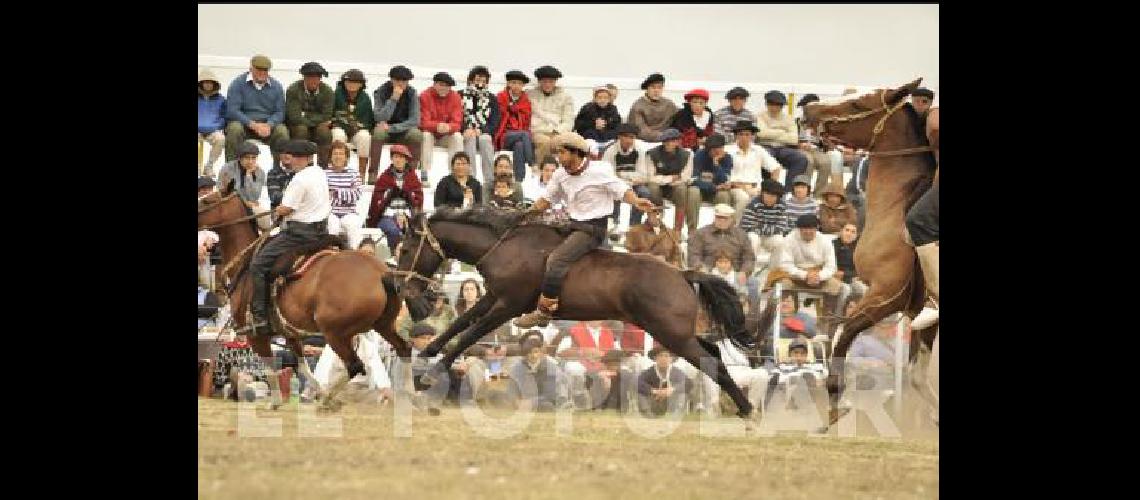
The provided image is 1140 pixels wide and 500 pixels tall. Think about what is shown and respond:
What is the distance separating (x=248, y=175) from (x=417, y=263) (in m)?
2.01

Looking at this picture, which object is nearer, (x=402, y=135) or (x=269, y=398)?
(x=269, y=398)

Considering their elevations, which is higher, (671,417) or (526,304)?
(526,304)

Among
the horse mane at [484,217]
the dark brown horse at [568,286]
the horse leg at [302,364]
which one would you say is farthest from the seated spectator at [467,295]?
the horse leg at [302,364]

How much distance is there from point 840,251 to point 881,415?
1.88 meters

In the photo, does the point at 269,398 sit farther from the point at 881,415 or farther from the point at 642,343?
the point at 881,415

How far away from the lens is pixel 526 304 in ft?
38.6

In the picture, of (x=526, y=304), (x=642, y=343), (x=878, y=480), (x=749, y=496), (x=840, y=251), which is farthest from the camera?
(x=840, y=251)

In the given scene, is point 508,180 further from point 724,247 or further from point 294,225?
point 294,225

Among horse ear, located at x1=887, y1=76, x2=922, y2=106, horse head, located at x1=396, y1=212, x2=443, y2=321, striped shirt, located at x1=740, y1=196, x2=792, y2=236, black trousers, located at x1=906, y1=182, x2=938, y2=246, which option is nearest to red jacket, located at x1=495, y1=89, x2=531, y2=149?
horse head, located at x1=396, y1=212, x2=443, y2=321

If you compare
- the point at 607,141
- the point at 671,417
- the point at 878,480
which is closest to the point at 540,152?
the point at 607,141

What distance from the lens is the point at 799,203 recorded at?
539 inches

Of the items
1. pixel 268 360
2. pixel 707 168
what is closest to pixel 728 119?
pixel 707 168

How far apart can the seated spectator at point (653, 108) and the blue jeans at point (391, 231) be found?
2.52m

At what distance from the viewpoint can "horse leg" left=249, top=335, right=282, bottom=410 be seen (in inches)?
467
